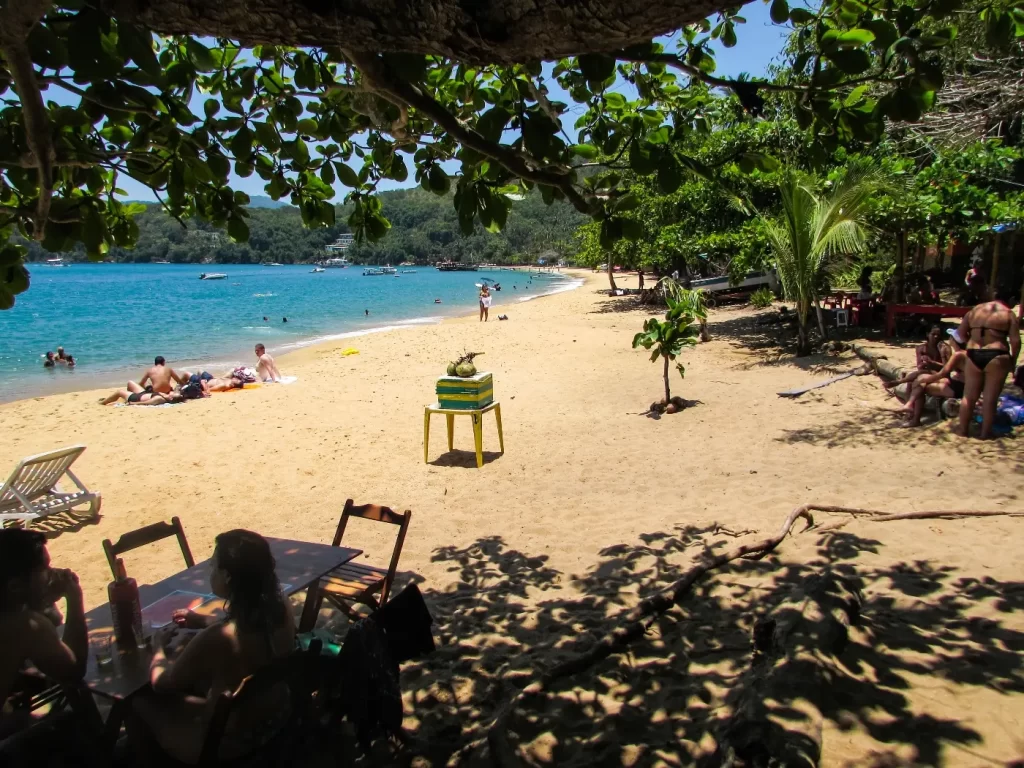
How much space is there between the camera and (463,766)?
2.57m

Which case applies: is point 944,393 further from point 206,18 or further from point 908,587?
point 206,18

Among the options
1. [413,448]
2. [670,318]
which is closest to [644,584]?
[413,448]

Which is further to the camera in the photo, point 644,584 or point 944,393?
point 944,393

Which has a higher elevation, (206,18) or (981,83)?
(981,83)

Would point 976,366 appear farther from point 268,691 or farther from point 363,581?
point 268,691

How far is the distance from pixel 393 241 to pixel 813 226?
133m

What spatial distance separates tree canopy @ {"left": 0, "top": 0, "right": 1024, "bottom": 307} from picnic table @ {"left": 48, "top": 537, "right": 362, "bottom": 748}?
4.61ft

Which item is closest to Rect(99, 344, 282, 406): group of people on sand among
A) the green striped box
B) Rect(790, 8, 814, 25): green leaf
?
the green striped box

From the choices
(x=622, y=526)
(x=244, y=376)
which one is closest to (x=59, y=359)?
(x=244, y=376)

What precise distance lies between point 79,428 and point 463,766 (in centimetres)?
953

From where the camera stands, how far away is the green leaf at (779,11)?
3.28 metres

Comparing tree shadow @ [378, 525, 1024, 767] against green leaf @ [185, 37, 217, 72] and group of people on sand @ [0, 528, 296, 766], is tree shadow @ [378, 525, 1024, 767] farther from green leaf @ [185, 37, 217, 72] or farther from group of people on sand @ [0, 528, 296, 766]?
green leaf @ [185, 37, 217, 72]

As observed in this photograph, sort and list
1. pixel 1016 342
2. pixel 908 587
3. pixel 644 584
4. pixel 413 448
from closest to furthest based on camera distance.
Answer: pixel 908 587, pixel 644 584, pixel 1016 342, pixel 413 448

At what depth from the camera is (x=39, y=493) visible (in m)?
6.22
